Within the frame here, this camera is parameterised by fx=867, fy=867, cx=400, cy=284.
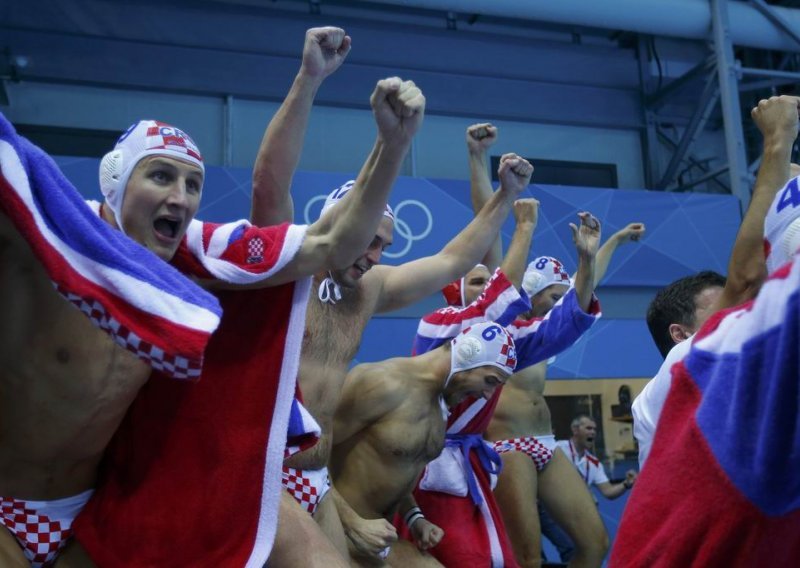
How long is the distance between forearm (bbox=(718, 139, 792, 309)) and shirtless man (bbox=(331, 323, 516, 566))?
1913 mm

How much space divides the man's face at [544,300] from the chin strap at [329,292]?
2147 millimetres

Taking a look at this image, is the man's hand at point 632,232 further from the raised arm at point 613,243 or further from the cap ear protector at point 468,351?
the cap ear protector at point 468,351

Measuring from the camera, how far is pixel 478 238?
2.83 metres

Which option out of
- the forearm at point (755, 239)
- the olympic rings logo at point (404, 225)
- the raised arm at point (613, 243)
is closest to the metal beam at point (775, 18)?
the olympic rings logo at point (404, 225)

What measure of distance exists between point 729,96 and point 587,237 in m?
5.38

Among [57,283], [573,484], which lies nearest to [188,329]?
[57,283]

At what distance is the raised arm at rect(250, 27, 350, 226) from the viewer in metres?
2.21

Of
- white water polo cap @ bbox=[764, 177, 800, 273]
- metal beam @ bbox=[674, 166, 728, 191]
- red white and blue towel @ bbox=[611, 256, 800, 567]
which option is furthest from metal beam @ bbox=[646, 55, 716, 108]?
red white and blue towel @ bbox=[611, 256, 800, 567]

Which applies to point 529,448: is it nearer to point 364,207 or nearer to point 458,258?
point 458,258

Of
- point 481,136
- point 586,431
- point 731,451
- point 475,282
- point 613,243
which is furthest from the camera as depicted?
point 586,431

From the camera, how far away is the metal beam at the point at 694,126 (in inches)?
352

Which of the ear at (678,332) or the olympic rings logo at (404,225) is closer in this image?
the ear at (678,332)

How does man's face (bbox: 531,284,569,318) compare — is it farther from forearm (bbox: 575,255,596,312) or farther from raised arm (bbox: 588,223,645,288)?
forearm (bbox: 575,255,596,312)

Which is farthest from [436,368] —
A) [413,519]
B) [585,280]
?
[585,280]
